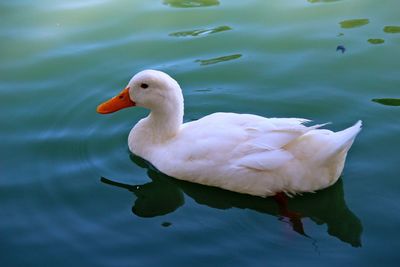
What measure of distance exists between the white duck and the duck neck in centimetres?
10

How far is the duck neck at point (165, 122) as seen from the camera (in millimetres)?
5008

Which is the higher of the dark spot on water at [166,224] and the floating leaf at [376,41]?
the floating leaf at [376,41]

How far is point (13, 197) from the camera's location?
4848 mm

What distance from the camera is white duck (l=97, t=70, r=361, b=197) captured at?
452 centimetres

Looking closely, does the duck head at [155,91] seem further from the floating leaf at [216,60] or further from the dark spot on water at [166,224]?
the floating leaf at [216,60]

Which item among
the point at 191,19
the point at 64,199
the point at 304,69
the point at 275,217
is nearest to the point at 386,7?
the point at 304,69

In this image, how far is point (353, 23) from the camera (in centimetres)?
704

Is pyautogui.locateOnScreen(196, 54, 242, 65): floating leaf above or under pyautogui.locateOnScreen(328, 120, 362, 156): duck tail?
under

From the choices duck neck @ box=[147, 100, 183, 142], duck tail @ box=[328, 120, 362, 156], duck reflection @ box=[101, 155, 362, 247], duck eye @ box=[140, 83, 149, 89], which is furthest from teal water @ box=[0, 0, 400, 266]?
duck eye @ box=[140, 83, 149, 89]

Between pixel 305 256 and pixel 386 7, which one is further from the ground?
pixel 386 7

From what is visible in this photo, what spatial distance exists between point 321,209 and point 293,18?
3.28 meters

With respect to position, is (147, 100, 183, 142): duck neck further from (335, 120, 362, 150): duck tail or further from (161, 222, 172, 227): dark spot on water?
(335, 120, 362, 150): duck tail

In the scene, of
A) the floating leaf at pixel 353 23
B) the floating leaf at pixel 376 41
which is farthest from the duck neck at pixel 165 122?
the floating leaf at pixel 353 23

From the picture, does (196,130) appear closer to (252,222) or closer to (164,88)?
(164,88)
